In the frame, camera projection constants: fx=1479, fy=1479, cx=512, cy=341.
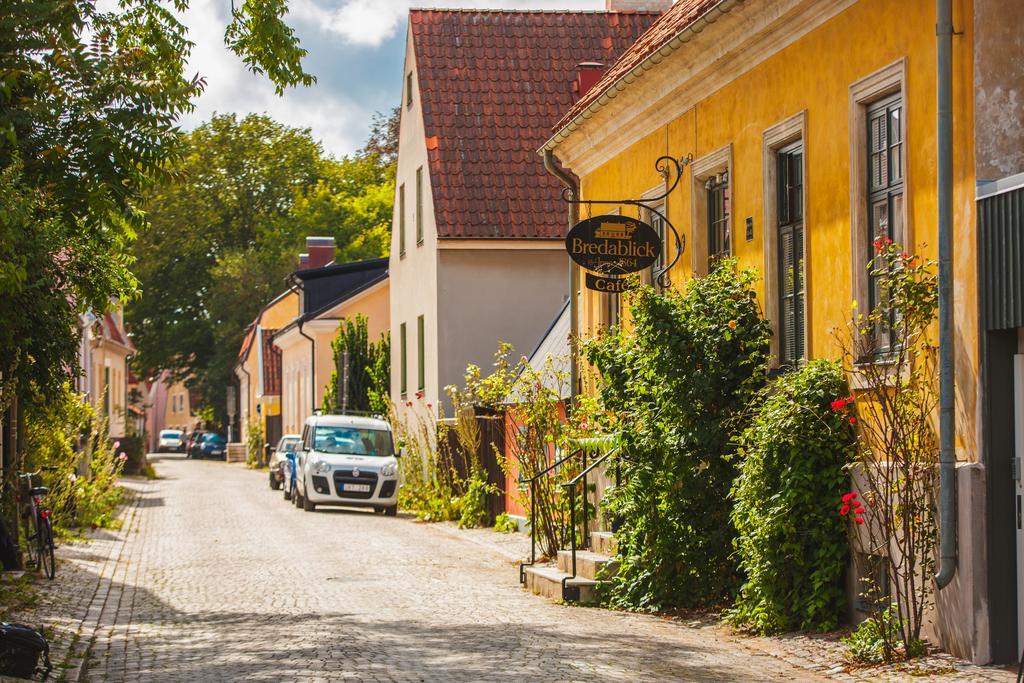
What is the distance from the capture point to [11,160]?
38.5ft

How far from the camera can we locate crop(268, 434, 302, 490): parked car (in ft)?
124

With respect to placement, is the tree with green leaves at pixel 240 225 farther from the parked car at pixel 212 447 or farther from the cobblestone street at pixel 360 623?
the cobblestone street at pixel 360 623

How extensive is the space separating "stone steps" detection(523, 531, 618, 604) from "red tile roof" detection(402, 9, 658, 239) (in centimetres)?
1360

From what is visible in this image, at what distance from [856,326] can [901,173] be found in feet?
4.06

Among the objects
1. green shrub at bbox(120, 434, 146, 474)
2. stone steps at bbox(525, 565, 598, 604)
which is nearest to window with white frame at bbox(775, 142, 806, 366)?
stone steps at bbox(525, 565, 598, 604)

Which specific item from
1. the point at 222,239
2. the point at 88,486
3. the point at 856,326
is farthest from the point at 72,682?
the point at 222,239

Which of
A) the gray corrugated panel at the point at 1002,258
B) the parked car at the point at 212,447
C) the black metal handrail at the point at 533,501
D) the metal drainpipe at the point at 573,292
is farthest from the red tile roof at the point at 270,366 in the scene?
the gray corrugated panel at the point at 1002,258

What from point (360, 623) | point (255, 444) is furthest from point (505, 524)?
point (255, 444)

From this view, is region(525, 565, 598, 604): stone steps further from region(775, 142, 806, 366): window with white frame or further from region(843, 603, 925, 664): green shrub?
region(843, 603, 925, 664): green shrub

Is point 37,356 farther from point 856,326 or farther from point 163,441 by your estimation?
point 163,441

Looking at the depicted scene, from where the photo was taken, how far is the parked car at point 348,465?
96.0ft

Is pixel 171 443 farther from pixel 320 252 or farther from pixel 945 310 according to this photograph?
pixel 945 310

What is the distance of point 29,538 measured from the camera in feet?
53.6

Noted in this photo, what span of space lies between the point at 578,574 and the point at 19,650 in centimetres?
A: 669
